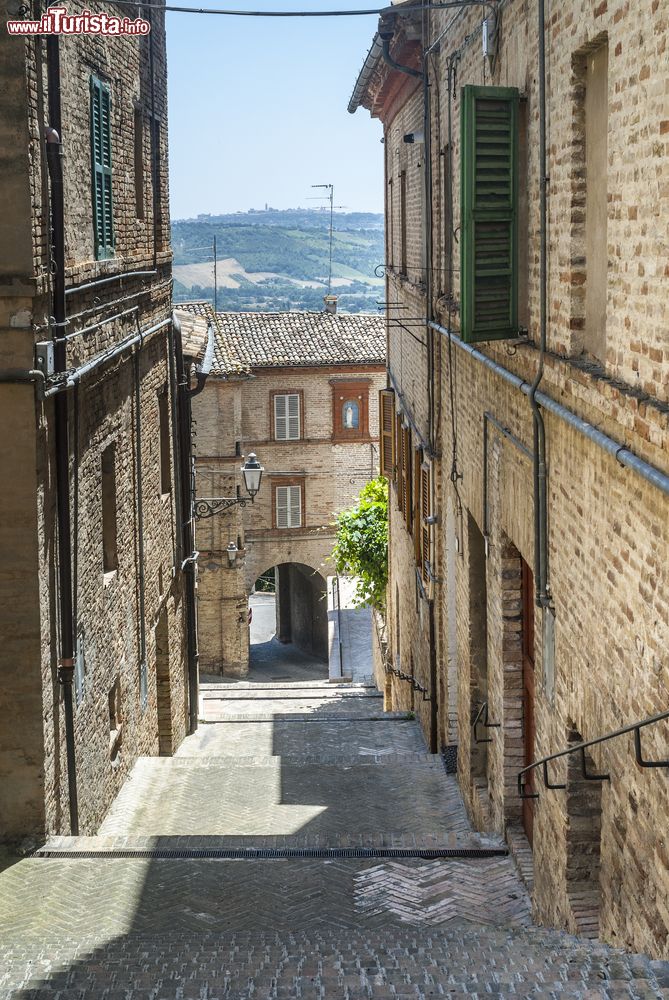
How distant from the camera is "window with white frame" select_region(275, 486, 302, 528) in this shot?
34.4 metres

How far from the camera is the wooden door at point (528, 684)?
869 cm

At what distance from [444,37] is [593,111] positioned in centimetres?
619

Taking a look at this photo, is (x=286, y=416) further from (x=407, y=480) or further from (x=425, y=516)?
(x=425, y=516)

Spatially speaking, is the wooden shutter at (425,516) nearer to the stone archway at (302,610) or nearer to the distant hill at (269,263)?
the stone archway at (302,610)

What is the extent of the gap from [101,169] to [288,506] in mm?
23962

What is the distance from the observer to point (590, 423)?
5.84 metres

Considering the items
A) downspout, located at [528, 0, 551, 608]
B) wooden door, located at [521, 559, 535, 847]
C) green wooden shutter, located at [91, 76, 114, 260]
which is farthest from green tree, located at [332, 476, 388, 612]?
downspout, located at [528, 0, 551, 608]

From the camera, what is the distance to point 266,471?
34.0 meters

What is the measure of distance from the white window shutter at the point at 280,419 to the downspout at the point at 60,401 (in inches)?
987

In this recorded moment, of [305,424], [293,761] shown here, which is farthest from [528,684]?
[305,424]

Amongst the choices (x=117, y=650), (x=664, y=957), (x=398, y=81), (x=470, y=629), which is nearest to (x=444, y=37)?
(x=398, y=81)

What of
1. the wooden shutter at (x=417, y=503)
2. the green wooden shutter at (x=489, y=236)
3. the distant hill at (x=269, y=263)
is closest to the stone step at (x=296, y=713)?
the wooden shutter at (x=417, y=503)

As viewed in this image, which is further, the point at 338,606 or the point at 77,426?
the point at 338,606

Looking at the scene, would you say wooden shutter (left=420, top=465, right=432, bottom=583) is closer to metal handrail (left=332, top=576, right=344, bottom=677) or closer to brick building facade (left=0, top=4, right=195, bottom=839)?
brick building facade (left=0, top=4, right=195, bottom=839)
